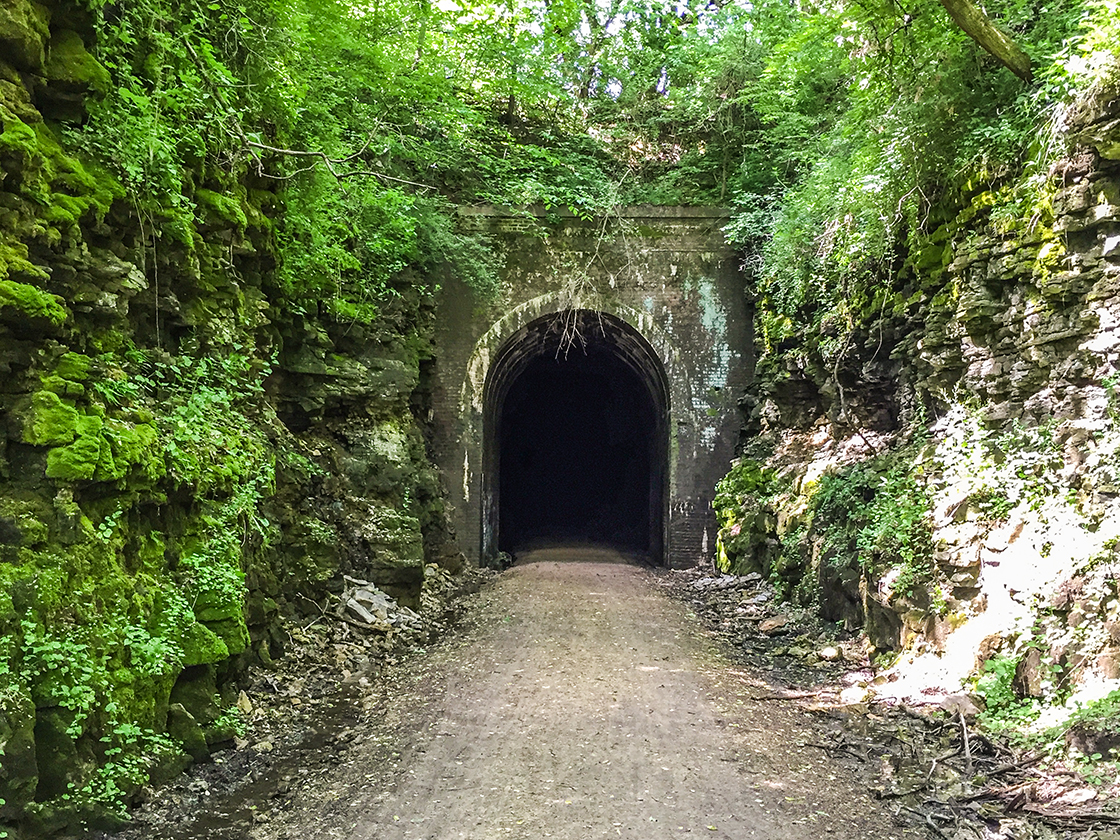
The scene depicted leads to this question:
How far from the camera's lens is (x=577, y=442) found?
2470 cm

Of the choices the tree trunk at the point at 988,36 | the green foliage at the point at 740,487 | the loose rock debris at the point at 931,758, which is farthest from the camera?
the green foliage at the point at 740,487

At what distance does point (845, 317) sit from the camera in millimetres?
9047

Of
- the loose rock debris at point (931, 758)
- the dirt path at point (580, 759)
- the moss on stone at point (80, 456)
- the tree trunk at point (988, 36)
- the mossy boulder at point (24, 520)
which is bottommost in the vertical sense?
the dirt path at point (580, 759)

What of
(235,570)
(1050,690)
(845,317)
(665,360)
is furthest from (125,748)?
(665,360)

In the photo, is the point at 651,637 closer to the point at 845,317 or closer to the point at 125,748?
the point at 845,317

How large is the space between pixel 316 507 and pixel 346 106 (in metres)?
5.19

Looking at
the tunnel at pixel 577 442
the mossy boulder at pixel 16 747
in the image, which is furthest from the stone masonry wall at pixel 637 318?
the mossy boulder at pixel 16 747

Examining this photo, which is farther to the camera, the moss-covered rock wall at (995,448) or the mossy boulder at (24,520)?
the moss-covered rock wall at (995,448)

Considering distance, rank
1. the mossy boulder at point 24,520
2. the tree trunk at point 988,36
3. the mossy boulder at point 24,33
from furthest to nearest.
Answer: the tree trunk at point 988,36 < the mossy boulder at point 24,33 < the mossy boulder at point 24,520

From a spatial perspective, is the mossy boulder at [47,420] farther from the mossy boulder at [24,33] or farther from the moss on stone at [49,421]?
the mossy boulder at [24,33]

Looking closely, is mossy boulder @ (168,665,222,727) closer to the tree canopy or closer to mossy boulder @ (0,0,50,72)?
the tree canopy

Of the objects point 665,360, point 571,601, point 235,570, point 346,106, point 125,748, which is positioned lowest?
point 571,601

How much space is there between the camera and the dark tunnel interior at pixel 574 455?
20.6 m

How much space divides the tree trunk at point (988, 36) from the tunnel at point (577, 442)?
26.3 ft
